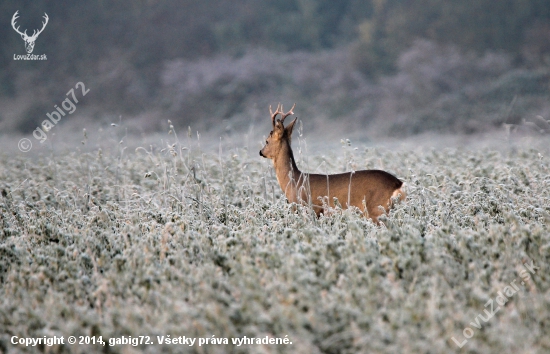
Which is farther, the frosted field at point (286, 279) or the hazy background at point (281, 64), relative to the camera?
the hazy background at point (281, 64)

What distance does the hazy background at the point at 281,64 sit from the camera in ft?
79.0

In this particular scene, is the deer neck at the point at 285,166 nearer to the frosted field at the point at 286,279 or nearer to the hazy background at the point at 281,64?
the frosted field at the point at 286,279

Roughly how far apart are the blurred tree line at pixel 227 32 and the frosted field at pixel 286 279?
2177 centimetres

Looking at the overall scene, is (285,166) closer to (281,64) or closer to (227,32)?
(281,64)

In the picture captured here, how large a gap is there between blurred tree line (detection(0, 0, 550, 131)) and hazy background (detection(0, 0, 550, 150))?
0.21 ft

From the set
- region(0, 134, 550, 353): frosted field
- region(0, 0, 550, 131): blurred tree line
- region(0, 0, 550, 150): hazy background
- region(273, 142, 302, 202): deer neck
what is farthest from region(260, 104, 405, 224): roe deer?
region(0, 0, 550, 131): blurred tree line

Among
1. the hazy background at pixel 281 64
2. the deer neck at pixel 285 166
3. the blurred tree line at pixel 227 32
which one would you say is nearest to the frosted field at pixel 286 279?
the deer neck at pixel 285 166

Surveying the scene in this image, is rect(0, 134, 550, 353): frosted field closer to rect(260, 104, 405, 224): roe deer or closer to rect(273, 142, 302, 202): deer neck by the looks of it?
rect(260, 104, 405, 224): roe deer

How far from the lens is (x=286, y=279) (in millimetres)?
4254

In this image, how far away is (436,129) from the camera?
21.2m

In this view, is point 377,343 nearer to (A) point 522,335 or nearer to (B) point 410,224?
(A) point 522,335

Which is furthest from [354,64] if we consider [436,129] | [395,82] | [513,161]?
[513,161]

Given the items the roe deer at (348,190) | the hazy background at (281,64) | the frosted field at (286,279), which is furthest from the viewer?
the hazy background at (281,64)

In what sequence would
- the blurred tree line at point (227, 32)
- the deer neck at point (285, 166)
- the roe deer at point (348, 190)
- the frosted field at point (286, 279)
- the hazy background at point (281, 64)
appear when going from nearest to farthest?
1. the frosted field at point (286, 279)
2. the roe deer at point (348, 190)
3. the deer neck at point (285, 166)
4. the hazy background at point (281, 64)
5. the blurred tree line at point (227, 32)
